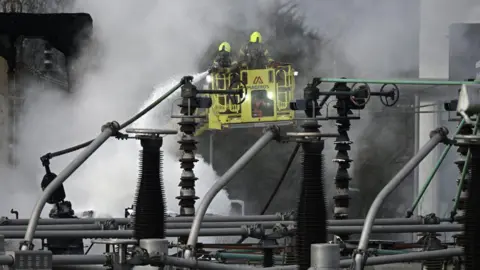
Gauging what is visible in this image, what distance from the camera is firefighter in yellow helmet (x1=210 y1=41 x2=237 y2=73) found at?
2603 centimetres

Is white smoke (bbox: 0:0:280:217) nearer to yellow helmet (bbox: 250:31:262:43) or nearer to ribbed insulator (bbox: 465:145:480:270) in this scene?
yellow helmet (bbox: 250:31:262:43)

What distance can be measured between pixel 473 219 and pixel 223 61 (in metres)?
17.1

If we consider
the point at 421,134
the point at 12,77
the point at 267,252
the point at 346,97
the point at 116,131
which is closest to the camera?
the point at 116,131

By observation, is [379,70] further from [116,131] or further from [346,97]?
[116,131]

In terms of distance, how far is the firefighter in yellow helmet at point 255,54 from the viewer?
92.8 ft

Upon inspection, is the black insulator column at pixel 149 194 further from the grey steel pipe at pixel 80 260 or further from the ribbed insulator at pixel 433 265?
the ribbed insulator at pixel 433 265

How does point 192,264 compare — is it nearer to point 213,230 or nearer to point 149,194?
point 149,194

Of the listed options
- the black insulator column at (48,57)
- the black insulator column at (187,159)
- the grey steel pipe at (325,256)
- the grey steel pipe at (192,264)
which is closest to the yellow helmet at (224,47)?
the black insulator column at (48,57)

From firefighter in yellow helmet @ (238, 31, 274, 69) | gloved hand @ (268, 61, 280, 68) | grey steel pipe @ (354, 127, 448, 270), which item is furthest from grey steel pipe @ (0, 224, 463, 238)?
gloved hand @ (268, 61, 280, 68)

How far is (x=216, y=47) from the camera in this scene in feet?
94.1

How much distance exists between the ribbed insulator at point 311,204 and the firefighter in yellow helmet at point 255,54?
58.1 feet

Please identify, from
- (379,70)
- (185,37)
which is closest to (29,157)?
(185,37)

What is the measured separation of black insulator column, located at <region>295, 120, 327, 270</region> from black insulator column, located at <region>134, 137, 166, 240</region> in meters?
1.42

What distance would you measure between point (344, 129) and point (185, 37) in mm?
11409
